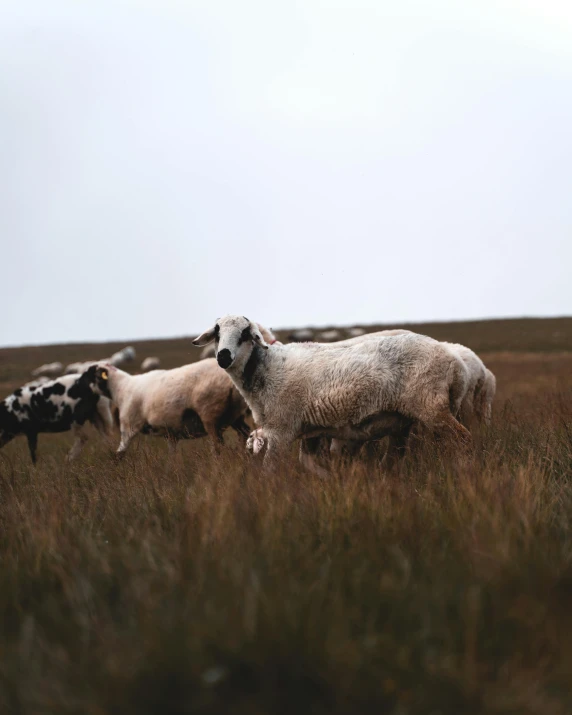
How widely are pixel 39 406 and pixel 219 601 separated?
42.9ft

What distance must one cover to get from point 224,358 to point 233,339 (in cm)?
28

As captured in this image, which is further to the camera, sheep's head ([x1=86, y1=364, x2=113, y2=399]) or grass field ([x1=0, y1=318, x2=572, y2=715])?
sheep's head ([x1=86, y1=364, x2=113, y2=399])

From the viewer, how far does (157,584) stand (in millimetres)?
3107

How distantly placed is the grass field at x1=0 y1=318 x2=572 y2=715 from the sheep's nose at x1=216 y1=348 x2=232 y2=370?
195 cm

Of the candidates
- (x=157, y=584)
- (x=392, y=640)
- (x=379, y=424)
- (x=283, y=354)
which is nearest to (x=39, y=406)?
(x=283, y=354)

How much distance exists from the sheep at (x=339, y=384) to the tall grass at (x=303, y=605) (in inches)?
73.7

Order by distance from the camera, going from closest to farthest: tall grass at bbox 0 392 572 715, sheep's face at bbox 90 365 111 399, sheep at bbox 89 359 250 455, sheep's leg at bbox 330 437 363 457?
tall grass at bbox 0 392 572 715 < sheep's leg at bbox 330 437 363 457 < sheep at bbox 89 359 250 455 < sheep's face at bbox 90 365 111 399

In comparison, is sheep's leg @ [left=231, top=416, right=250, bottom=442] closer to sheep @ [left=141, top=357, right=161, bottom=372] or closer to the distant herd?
the distant herd

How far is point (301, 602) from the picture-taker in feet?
8.87

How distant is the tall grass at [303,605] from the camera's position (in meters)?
2.25

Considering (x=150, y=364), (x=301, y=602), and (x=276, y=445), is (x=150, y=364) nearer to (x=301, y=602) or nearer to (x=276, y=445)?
(x=276, y=445)

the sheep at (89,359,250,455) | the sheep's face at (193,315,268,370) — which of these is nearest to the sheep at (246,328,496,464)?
the sheep's face at (193,315,268,370)

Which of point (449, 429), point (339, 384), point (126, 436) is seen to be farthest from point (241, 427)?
point (449, 429)

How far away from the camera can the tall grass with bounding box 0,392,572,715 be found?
2248mm
